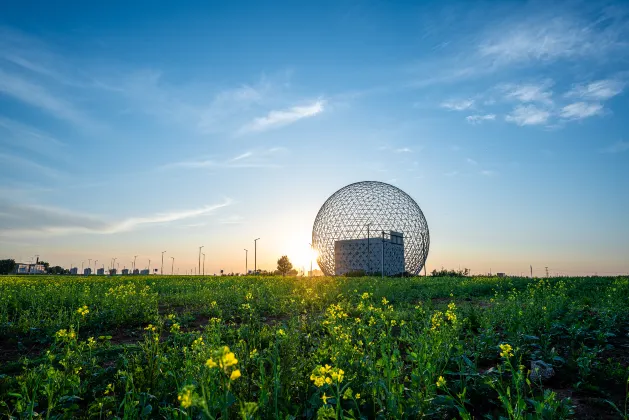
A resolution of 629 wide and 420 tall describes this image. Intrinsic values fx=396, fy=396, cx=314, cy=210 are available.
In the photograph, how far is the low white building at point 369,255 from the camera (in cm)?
4372

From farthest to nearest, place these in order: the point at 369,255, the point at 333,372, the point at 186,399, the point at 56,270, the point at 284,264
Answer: the point at 56,270, the point at 284,264, the point at 369,255, the point at 333,372, the point at 186,399

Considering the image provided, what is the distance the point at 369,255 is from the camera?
43.9 m

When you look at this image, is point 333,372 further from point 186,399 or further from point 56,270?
point 56,270

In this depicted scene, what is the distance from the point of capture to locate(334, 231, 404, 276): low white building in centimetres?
4372

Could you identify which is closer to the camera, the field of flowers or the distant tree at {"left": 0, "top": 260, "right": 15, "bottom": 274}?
the field of flowers

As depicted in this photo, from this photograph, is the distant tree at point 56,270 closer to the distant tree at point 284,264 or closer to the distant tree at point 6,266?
the distant tree at point 6,266

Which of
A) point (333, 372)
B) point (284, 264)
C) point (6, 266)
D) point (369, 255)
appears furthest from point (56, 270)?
point (333, 372)

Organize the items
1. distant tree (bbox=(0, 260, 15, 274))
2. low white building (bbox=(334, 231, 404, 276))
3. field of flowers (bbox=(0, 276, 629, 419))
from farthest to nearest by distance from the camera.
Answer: distant tree (bbox=(0, 260, 15, 274))
low white building (bbox=(334, 231, 404, 276))
field of flowers (bbox=(0, 276, 629, 419))

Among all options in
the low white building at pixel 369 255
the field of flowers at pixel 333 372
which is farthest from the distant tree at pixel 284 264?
the field of flowers at pixel 333 372

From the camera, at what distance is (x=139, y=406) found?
11.8 ft

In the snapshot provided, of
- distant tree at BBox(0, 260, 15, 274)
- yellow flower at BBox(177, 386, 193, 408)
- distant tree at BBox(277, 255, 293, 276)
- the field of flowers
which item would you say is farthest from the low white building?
distant tree at BBox(0, 260, 15, 274)

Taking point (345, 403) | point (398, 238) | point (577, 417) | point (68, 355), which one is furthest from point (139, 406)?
point (398, 238)

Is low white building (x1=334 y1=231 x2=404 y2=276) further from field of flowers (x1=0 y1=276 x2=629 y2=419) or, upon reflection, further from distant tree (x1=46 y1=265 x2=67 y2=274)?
distant tree (x1=46 y1=265 x2=67 y2=274)

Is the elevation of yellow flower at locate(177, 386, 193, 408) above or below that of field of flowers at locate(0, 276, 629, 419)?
above
